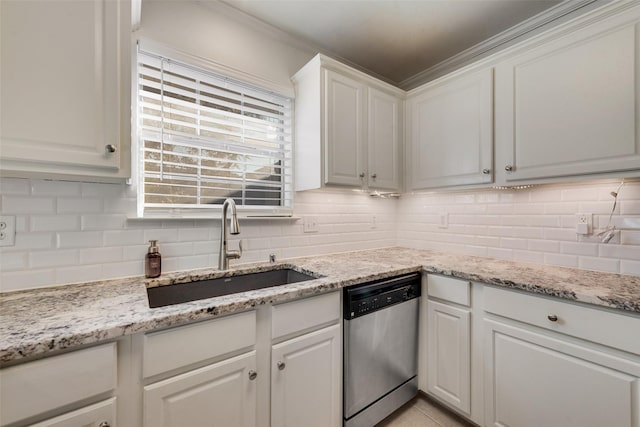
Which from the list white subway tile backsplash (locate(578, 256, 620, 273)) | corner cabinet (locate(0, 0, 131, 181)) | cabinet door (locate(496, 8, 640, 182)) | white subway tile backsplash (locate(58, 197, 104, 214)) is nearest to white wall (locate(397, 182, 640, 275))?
white subway tile backsplash (locate(578, 256, 620, 273))

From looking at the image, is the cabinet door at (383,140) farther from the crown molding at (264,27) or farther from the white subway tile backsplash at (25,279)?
the white subway tile backsplash at (25,279)

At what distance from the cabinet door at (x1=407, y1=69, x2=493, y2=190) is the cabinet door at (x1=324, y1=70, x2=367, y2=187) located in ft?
1.62

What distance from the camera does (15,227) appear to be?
1.13 meters

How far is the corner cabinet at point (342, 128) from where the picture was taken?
175cm

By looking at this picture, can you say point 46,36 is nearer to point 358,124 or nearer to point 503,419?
point 358,124

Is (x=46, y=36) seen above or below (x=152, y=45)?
below

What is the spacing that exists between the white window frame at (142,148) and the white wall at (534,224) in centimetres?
125

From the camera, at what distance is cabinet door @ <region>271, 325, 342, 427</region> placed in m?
1.17

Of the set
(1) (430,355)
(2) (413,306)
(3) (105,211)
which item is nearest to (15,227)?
(3) (105,211)

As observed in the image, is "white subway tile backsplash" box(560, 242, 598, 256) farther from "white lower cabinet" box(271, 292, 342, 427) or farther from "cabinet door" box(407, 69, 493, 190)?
"white lower cabinet" box(271, 292, 342, 427)

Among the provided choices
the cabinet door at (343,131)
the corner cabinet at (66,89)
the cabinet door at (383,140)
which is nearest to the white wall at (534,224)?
the cabinet door at (383,140)

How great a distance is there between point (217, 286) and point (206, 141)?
0.86m

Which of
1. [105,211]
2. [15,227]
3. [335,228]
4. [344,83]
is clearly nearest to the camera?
[15,227]

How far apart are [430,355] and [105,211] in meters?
1.99
